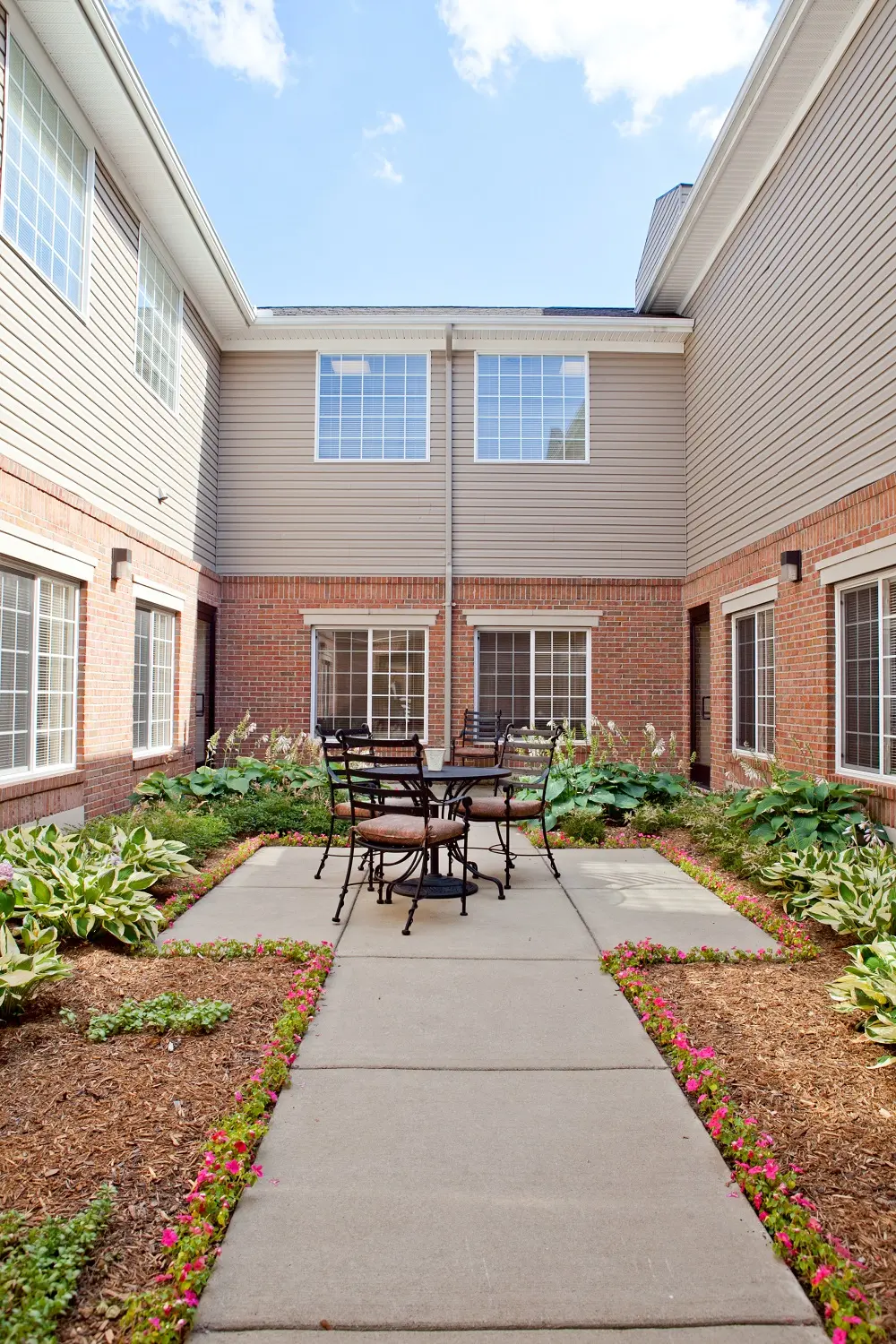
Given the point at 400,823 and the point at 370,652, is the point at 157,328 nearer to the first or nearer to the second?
the point at 370,652

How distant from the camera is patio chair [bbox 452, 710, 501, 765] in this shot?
1009 centimetres

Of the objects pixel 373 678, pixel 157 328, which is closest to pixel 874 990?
pixel 373 678

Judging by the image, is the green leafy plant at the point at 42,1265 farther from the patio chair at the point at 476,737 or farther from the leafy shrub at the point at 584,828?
the patio chair at the point at 476,737

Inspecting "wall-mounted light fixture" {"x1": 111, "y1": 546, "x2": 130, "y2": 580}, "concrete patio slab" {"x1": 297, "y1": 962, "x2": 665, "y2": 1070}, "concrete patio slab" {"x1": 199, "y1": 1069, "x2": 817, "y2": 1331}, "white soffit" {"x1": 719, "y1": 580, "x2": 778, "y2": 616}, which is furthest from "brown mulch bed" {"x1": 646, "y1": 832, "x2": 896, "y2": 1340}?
"wall-mounted light fixture" {"x1": 111, "y1": 546, "x2": 130, "y2": 580}

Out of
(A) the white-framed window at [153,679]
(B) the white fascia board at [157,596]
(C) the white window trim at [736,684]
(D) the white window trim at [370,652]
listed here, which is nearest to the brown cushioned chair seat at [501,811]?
(C) the white window trim at [736,684]

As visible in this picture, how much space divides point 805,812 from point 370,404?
804 centimetres

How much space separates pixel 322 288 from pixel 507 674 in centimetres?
714

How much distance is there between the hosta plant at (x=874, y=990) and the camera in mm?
3033

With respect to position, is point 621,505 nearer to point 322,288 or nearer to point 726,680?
point 726,680

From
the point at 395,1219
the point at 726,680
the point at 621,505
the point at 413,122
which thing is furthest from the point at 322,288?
the point at 395,1219

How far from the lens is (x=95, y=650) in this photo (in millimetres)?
7102

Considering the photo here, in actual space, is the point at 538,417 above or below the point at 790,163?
below

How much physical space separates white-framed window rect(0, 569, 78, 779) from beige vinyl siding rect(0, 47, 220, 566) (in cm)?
90

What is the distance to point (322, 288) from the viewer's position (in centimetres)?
1327
